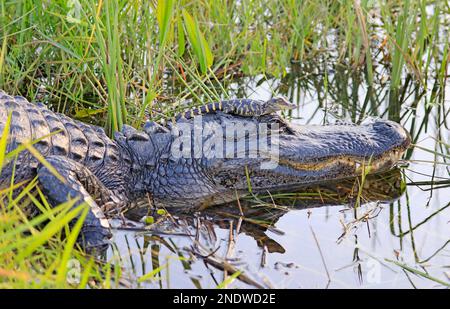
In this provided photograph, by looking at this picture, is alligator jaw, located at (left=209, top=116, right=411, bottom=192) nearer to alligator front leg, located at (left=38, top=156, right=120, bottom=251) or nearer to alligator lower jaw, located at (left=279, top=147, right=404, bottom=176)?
alligator lower jaw, located at (left=279, top=147, right=404, bottom=176)

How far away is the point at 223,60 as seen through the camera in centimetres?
564

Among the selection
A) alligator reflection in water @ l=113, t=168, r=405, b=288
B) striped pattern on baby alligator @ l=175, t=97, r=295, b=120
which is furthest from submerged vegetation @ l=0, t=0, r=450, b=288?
striped pattern on baby alligator @ l=175, t=97, r=295, b=120

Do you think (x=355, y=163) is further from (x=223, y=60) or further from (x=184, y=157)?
(x=223, y=60)

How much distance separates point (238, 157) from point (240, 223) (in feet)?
1.79

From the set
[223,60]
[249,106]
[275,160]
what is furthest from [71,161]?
[223,60]

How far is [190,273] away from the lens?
136 inches

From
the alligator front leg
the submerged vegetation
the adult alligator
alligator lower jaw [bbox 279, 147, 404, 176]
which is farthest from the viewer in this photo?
alligator lower jaw [bbox 279, 147, 404, 176]

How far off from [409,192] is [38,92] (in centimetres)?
282

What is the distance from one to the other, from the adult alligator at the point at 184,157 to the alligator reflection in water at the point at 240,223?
4.6 inches

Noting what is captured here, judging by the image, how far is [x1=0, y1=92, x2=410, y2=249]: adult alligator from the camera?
3949 mm

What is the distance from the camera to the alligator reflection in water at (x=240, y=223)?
3564mm

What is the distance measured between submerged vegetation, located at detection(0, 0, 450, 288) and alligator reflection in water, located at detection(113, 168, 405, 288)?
5 cm
